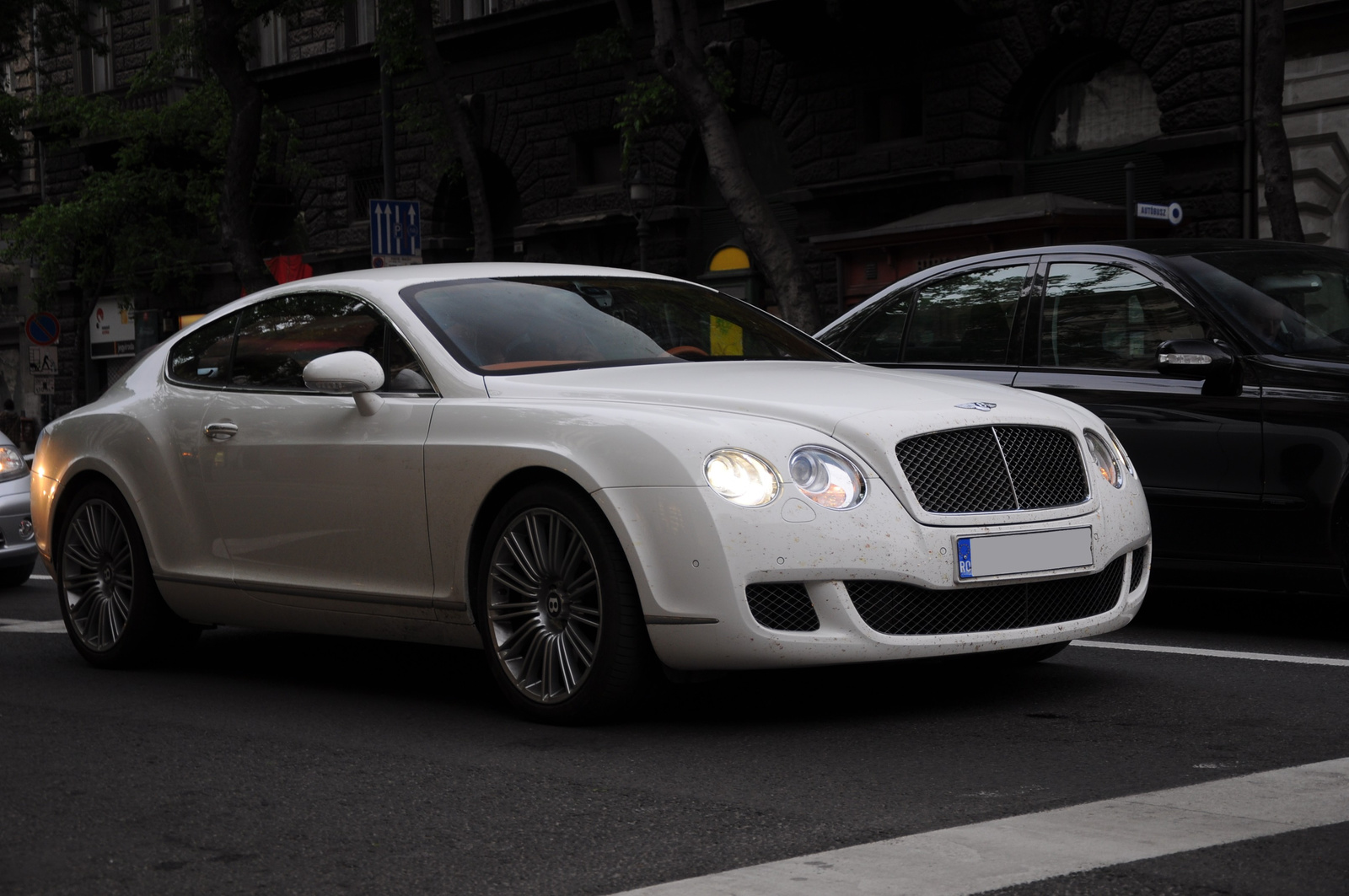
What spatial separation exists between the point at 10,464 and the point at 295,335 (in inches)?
219

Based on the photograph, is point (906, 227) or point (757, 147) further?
point (757, 147)

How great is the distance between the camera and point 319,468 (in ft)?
20.0

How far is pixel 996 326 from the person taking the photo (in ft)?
25.8

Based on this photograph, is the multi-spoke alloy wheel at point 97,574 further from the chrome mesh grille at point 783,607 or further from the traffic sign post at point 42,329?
the traffic sign post at point 42,329

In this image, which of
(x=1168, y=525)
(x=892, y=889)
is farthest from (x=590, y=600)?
(x=1168, y=525)

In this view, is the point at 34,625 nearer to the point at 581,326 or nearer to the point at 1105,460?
the point at 581,326

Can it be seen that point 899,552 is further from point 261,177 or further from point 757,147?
point 261,177

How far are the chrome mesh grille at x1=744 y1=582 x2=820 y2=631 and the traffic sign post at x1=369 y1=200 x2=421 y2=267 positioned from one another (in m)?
14.2

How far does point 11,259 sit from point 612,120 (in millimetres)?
13131

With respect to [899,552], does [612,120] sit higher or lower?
higher

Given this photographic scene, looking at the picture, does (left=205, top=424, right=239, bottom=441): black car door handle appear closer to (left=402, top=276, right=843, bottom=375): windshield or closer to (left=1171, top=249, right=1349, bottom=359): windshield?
(left=402, top=276, right=843, bottom=375): windshield

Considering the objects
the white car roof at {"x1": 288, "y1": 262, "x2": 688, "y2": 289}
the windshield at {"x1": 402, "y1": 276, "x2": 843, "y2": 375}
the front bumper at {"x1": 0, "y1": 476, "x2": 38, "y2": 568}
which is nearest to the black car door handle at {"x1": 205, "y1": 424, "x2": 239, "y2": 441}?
the white car roof at {"x1": 288, "y1": 262, "x2": 688, "y2": 289}

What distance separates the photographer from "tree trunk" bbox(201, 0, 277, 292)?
2406 cm

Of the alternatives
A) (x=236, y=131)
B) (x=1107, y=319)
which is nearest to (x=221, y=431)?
(x=1107, y=319)
